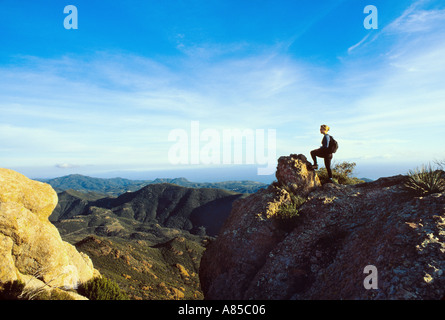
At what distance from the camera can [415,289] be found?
4879 millimetres

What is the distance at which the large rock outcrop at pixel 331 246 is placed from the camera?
541cm

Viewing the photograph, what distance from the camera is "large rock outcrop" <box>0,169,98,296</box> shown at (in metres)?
9.38

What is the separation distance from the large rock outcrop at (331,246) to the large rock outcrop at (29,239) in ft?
24.2

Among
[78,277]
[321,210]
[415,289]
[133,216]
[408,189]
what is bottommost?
[133,216]

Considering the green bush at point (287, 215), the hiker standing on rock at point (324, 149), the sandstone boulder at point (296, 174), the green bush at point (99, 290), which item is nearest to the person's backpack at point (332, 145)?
the hiker standing on rock at point (324, 149)

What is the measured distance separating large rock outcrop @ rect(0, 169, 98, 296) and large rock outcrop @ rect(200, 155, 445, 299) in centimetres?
737

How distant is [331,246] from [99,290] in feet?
44.6

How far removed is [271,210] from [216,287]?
12.7 ft

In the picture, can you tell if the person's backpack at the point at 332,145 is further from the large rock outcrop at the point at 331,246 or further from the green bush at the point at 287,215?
the green bush at the point at 287,215

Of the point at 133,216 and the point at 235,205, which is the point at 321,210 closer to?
the point at 235,205

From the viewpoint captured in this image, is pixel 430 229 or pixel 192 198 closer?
pixel 430 229

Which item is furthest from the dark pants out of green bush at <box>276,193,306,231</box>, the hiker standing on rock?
green bush at <box>276,193,306,231</box>

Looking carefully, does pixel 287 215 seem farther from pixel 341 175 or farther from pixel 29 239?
pixel 29 239
